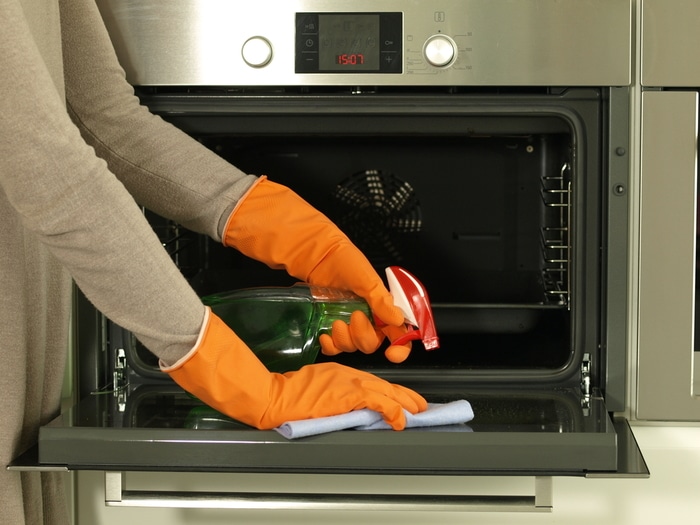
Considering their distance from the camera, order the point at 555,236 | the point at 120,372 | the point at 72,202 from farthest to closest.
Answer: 1. the point at 555,236
2. the point at 120,372
3. the point at 72,202

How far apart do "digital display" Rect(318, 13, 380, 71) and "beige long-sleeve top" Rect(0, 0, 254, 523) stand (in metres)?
0.20

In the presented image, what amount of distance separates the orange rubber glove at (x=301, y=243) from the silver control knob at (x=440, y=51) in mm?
261

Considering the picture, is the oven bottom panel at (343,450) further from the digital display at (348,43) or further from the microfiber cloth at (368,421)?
the digital display at (348,43)

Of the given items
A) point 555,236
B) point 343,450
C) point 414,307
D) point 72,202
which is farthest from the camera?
point 555,236

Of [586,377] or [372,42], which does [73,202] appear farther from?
[586,377]

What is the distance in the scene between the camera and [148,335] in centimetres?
101

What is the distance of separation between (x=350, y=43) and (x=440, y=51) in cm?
12

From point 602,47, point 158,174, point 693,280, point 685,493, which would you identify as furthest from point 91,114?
point 685,493

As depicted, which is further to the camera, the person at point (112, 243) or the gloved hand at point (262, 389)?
the gloved hand at point (262, 389)

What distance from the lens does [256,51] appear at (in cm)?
125

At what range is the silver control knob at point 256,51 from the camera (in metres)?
1.25

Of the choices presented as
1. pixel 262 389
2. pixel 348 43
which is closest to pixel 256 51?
pixel 348 43

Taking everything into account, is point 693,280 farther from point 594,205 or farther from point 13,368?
point 13,368

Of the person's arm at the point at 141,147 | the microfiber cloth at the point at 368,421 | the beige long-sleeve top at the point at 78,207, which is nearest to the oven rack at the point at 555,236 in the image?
the microfiber cloth at the point at 368,421
